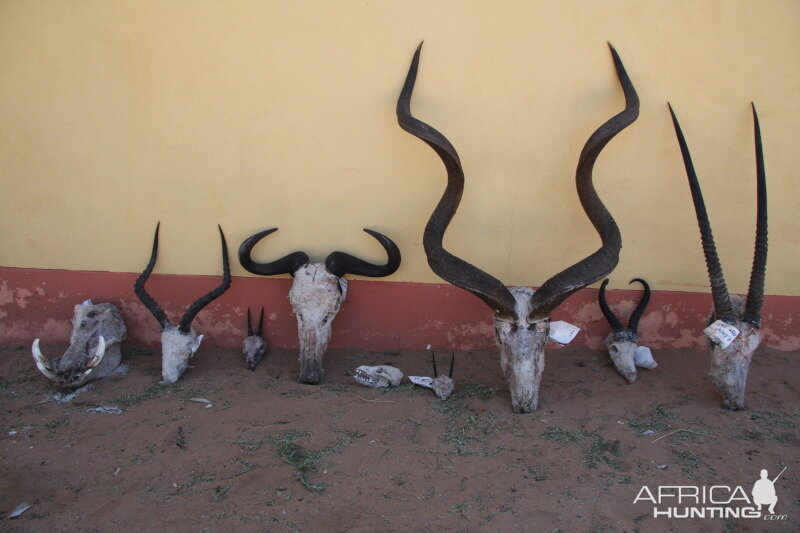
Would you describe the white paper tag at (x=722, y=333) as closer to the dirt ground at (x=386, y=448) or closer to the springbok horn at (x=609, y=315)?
the dirt ground at (x=386, y=448)

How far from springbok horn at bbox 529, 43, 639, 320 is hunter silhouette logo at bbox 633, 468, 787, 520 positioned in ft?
4.13

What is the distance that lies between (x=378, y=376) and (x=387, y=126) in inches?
76.4

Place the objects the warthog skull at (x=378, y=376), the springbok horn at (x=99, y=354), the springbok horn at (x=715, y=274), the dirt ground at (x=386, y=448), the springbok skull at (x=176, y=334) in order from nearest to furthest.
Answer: the dirt ground at (x=386, y=448), the springbok horn at (x=715, y=274), the springbok horn at (x=99, y=354), the warthog skull at (x=378, y=376), the springbok skull at (x=176, y=334)

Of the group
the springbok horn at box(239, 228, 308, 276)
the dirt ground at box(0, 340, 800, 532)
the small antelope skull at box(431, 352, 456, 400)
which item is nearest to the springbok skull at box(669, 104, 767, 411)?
the dirt ground at box(0, 340, 800, 532)

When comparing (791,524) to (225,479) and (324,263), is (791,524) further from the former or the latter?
(324,263)

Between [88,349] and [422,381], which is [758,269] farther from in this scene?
[88,349]

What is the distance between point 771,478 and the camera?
10.9 ft

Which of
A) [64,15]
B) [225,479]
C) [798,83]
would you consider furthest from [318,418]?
[798,83]

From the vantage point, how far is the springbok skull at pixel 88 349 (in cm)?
432

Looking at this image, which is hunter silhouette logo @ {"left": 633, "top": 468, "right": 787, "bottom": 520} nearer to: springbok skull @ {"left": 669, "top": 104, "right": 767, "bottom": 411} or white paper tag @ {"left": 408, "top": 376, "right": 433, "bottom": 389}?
springbok skull @ {"left": 669, "top": 104, "right": 767, "bottom": 411}

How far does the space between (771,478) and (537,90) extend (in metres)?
3.00

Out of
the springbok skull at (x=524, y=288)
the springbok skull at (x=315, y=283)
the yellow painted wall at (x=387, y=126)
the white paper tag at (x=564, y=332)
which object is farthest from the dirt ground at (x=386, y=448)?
the yellow painted wall at (x=387, y=126)

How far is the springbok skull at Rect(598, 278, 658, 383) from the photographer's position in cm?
453

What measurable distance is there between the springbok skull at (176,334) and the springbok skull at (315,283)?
0.41 metres
